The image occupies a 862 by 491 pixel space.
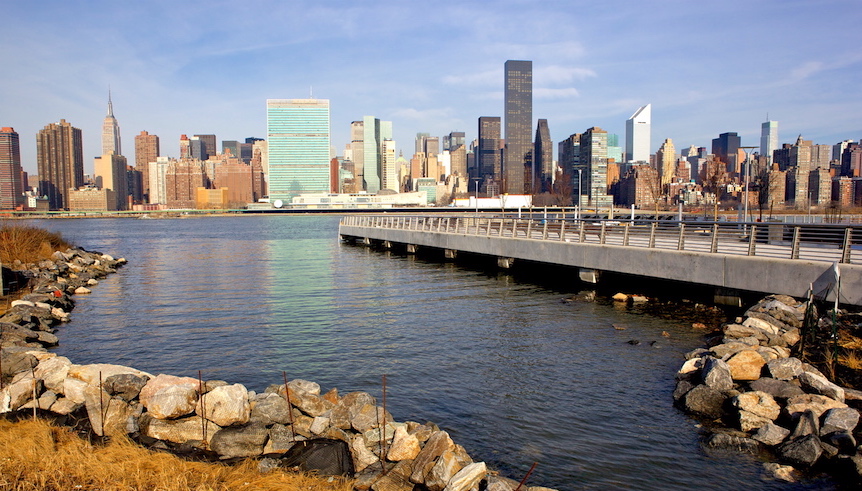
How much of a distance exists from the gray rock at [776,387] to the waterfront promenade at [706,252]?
4983 mm

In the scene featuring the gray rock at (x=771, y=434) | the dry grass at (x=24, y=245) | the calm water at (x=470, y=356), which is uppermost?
the dry grass at (x=24, y=245)

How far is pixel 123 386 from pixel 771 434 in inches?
450

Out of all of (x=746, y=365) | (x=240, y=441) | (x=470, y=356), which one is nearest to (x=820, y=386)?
(x=746, y=365)

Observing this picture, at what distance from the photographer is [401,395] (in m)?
13.0

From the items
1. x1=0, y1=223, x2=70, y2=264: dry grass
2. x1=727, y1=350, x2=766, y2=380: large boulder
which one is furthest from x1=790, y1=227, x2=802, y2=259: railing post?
x1=0, y1=223, x2=70, y2=264: dry grass

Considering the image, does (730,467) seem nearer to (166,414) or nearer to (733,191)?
(166,414)

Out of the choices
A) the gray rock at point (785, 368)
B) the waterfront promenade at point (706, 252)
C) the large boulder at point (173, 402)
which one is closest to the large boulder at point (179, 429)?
the large boulder at point (173, 402)

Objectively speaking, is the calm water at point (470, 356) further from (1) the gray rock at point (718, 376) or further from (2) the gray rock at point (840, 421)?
(2) the gray rock at point (840, 421)

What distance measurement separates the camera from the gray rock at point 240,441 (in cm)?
966

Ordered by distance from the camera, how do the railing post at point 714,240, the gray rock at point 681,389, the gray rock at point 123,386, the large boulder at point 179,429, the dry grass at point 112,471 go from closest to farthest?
the dry grass at point 112,471 < the large boulder at point 179,429 < the gray rock at point 123,386 < the gray rock at point 681,389 < the railing post at point 714,240

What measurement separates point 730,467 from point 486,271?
26613 millimetres

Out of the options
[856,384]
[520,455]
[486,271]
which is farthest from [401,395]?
[486,271]

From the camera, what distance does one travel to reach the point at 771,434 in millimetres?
10133

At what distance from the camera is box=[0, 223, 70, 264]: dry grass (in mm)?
35000
